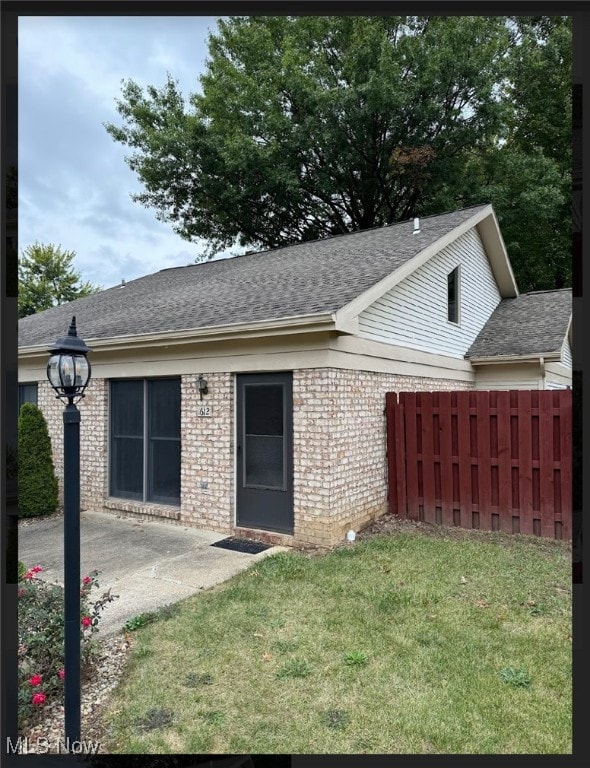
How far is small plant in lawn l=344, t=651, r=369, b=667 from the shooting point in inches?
136

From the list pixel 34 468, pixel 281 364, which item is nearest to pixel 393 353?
pixel 281 364

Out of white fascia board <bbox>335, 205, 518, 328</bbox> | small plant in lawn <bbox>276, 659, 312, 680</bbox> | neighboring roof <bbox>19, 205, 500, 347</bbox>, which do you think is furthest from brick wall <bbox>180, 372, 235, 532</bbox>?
small plant in lawn <bbox>276, 659, 312, 680</bbox>

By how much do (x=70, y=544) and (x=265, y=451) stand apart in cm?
398

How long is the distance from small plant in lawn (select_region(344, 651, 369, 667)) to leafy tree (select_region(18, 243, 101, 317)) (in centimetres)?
2991

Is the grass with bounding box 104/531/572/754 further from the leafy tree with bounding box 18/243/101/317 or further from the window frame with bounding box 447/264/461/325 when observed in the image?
the leafy tree with bounding box 18/243/101/317

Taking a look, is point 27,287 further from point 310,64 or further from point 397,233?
point 397,233

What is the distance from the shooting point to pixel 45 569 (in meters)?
5.59

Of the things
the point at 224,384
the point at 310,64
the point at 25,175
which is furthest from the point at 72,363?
the point at 310,64

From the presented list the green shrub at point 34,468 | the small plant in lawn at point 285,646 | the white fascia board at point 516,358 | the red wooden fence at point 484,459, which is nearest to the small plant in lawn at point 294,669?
the small plant in lawn at point 285,646

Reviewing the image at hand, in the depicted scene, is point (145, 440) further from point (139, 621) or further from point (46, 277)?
point (46, 277)

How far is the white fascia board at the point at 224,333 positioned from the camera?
5855 mm

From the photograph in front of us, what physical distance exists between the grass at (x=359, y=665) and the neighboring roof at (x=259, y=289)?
3126 mm

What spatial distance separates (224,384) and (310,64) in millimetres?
18204

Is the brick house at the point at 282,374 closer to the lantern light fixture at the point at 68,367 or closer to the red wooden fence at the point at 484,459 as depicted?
the red wooden fence at the point at 484,459
